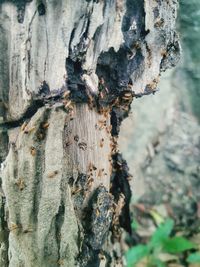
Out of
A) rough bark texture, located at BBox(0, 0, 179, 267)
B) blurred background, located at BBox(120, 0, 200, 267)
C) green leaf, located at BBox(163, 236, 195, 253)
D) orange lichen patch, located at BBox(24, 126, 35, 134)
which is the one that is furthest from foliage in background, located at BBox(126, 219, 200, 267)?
orange lichen patch, located at BBox(24, 126, 35, 134)

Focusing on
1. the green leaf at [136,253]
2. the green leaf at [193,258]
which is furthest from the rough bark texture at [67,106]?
the green leaf at [193,258]

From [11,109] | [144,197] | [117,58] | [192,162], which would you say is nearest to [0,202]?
[11,109]

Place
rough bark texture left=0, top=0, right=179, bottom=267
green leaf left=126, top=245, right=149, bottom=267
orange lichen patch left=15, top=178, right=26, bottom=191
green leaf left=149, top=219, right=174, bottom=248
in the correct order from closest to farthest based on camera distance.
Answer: rough bark texture left=0, top=0, right=179, bottom=267 → orange lichen patch left=15, top=178, right=26, bottom=191 → green leaf left=126, top=245, right=149, bottom=267 → green leaf left=149, top=219, right=174, bottom=248

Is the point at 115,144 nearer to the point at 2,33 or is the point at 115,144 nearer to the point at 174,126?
the point at 2,33

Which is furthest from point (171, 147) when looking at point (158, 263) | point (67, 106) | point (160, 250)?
point (67, 106)

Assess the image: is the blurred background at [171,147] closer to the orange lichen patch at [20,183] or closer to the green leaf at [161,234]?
the green leaf at [161,234]

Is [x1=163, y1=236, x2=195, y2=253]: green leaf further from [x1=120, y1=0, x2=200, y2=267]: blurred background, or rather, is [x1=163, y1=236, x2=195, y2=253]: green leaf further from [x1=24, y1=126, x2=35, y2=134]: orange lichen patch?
[x1=24, y1=126, x2=35, y2=134]: orange lichen patch
